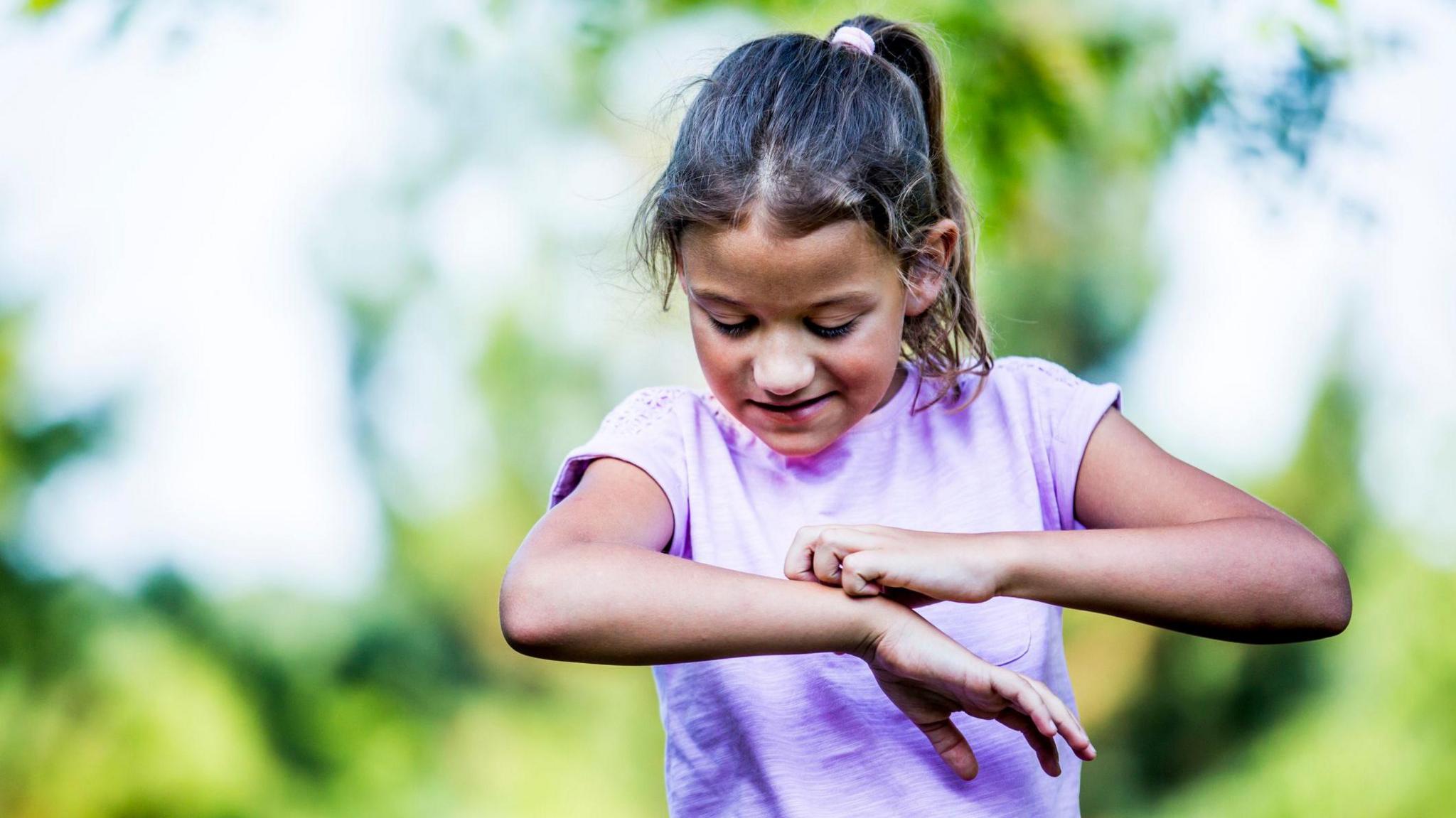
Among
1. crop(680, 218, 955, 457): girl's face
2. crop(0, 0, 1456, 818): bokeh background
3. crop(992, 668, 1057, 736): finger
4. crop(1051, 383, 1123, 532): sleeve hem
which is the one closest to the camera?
crop(992, 668, 1057, 736): finger

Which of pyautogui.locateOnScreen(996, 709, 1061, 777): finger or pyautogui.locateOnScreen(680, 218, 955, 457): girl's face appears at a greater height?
pyautogui.locateOnScreen(680, 218, 955, 457): girl's face

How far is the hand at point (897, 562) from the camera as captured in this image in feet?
3.72

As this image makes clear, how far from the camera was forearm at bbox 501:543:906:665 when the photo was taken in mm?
1116

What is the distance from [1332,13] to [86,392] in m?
3.47

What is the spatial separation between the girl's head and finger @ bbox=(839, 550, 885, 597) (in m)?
0.17

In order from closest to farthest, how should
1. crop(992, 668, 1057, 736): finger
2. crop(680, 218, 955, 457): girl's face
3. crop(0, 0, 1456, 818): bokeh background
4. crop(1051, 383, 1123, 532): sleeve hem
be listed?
crop(992, 668, 1057, 736): finger
crop(680, 218, 955, 457): girl's face
crop(1051, 383, 1123, 532): sleeve hem
crop(0, 0, 1456, 818): bokeh background

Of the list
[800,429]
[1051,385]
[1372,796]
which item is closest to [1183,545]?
[1051,385]

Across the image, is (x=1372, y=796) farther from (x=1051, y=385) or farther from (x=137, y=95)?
(x=137, y=95)

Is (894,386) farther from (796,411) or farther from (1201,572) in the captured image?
(1201,572)

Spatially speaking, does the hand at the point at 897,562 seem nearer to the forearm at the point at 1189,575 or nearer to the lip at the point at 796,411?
the forearm at the point at 1189,575

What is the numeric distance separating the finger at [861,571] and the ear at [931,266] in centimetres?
32

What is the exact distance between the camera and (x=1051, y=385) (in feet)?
4.51

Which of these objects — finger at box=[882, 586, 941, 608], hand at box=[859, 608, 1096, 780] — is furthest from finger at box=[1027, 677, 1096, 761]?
finger at box=[882, 586, 941, 608]

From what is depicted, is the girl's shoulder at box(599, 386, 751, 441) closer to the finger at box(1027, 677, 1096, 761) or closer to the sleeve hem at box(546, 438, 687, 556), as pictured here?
the sleeve hem at box(546, 438, 687, 556)
